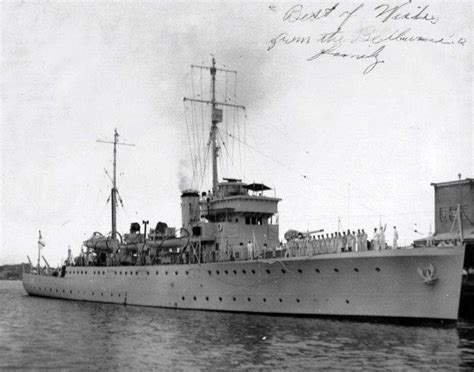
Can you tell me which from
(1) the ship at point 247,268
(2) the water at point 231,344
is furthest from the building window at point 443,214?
(2) the water at point 231,344

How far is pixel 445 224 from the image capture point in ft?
127

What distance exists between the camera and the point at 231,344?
1811 centimetres

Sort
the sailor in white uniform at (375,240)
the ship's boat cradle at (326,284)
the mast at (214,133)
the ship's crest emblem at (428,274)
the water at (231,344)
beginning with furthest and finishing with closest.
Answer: the mast at (214,133) → the sailor in white uniform at (375,240) → the ship's boat cradle at (326,284) → the ship's crest emblem at (428,274) → the water at (231,344)

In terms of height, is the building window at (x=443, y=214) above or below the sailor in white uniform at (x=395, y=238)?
above

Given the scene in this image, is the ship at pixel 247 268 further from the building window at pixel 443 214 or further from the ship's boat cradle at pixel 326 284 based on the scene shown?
the building window at pixel 443 214

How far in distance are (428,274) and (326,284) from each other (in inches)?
163

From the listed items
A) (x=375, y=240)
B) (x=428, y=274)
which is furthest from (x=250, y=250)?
(x=428, y=274)

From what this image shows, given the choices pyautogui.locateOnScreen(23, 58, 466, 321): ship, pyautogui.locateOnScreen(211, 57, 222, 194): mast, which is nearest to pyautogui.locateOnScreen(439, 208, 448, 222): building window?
pyautogui.locateOnScreen(23, 58, 466, 321): ship

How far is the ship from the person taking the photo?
71.8ft

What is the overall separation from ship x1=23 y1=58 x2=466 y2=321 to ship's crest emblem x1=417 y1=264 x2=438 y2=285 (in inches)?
1.5

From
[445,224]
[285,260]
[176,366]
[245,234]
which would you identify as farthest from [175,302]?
[445,224]

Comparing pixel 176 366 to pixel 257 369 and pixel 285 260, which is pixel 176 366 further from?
pixel 285 260

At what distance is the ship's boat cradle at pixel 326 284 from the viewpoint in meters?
21.6

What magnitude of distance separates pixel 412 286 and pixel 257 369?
9639 mm
